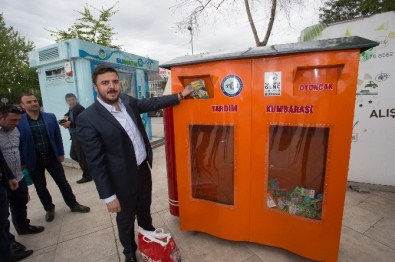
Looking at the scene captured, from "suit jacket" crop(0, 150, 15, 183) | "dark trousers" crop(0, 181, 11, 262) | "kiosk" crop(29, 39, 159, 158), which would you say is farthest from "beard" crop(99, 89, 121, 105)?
"kiosk" crop(29, 39, 159, 158)

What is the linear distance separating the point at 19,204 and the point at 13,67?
16.0m

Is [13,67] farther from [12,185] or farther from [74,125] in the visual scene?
[12,185]

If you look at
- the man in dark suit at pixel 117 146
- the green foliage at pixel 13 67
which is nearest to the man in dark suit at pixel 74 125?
the man in dark suit at pixel 117 146

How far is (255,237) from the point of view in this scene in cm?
248

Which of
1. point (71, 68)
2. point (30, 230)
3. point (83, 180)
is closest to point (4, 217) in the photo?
point (30, 230)

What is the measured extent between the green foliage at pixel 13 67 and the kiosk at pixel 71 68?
34.6ft

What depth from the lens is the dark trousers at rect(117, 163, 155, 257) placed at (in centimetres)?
229

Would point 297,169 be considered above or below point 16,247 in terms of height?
above

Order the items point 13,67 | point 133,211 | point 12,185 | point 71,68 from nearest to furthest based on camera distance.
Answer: point 133,211 → point 12,185 → point 71,68 → point 13,67

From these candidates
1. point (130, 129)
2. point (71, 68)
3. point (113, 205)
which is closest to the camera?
point (113, 205)

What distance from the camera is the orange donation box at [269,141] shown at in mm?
1925

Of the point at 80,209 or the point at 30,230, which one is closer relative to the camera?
the point at 30,230

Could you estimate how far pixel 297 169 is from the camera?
236 centimetres

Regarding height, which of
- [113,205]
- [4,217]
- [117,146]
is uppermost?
[117,146]
